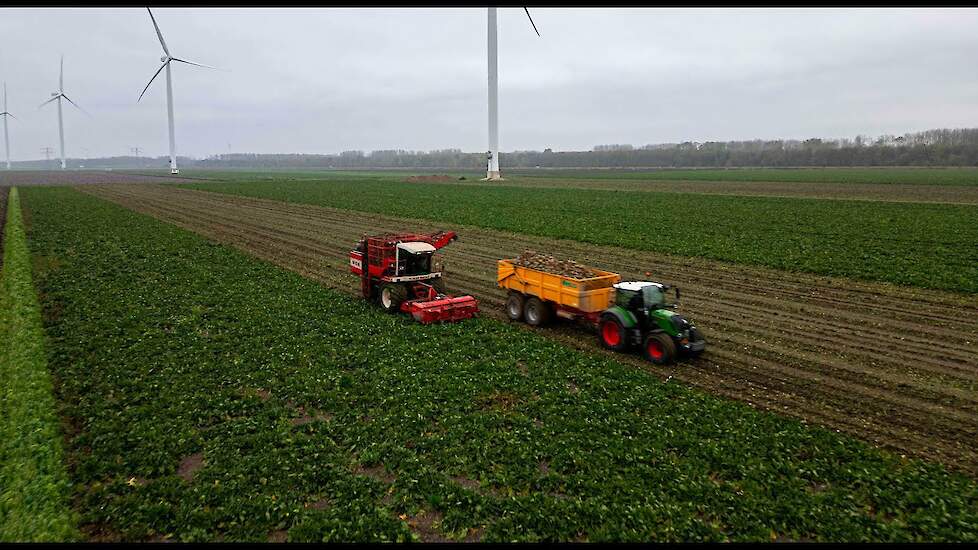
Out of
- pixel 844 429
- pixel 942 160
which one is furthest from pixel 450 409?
pixel 942 160

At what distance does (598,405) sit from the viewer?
1202 cm

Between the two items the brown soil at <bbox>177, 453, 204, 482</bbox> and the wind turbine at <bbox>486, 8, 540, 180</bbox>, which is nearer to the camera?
the brown soil at <bbox>177, 453, 204, 482</bbox>

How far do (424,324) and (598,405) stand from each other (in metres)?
7.20

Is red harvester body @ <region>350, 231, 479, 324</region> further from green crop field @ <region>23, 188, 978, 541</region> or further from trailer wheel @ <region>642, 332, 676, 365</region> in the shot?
trailer wheel @ <region>642, 332, 676, 365</region>

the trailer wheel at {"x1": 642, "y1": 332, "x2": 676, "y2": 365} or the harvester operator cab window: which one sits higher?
the harvester operator cab window

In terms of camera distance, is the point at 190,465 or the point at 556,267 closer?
the point at 190,465

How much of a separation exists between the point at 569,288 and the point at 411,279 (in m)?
5.33

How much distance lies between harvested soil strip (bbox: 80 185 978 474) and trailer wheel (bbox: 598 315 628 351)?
0.31 meters

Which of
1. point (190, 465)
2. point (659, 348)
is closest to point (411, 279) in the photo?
point (659, 348)

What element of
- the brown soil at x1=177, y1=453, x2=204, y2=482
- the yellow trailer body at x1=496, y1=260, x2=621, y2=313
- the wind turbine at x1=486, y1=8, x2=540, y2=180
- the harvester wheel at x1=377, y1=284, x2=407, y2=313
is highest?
the wind turbine at x1=486, y1=8, x2=540, y2=180

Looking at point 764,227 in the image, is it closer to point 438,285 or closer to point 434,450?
point 438,285

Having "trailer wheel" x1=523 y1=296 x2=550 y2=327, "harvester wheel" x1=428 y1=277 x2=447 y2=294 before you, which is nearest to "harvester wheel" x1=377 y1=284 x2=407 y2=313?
"harvester wheel" x1=428 y1=277 x2=447 y2=294

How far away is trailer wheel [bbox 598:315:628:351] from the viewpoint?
1510 centimetres

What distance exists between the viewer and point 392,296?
62.0ft
